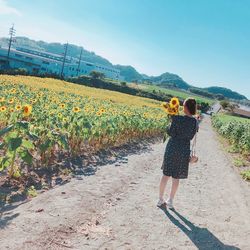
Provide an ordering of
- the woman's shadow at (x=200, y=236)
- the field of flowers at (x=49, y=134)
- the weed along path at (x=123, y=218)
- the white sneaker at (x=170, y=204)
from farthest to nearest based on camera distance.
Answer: the white sneaker at (x=170, y=204) → the field of flowers at (x=49, y=134) → the woman's shadow at (x=200, y=236) → the weed along path at (x=123, y=218)

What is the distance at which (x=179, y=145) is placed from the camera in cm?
705

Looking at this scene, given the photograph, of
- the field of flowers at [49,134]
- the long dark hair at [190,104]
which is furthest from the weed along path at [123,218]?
the long dark hair at [190,104]

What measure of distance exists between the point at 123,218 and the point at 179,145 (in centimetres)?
161

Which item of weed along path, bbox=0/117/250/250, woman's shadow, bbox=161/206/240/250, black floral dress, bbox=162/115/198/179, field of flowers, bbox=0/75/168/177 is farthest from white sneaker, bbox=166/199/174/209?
field of flowers, bbox=0/75/168/177

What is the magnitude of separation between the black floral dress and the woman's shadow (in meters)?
0.78

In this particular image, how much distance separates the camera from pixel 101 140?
12.9 m

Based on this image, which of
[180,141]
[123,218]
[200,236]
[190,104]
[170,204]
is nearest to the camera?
[200,236]

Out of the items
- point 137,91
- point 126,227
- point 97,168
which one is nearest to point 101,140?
point 97,168

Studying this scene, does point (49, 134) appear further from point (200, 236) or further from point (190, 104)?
point (200, 236)

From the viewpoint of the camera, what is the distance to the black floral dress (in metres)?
6.98

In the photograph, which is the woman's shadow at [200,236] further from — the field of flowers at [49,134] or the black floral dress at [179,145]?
the field of flowers at [49,134]

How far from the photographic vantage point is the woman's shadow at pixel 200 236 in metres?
5.86

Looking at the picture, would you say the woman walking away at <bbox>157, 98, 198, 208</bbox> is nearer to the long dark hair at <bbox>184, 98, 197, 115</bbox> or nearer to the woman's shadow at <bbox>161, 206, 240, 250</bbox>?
the long dark hair at <bbox>184, 98, 197, 115</bbox>

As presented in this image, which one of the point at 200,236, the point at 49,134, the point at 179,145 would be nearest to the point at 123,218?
the point at 200,236
